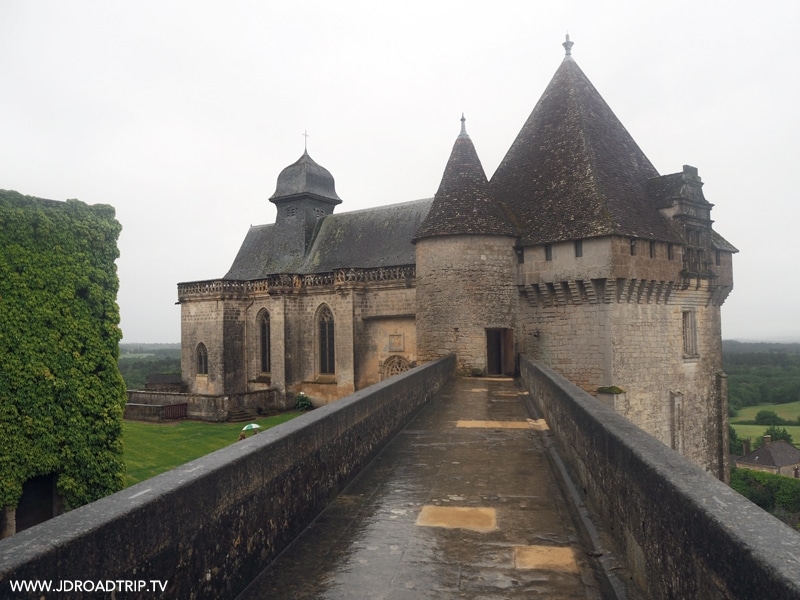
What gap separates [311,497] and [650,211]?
16.2 metres

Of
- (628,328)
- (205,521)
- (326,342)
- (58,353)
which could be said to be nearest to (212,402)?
(326,342)

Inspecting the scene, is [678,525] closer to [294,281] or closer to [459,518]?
[459,518]

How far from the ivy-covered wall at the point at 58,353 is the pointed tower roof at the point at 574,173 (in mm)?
12233

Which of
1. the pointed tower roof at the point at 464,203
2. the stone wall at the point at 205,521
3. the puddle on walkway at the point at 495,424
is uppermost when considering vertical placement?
the pointed tower roof at the point at 464,203

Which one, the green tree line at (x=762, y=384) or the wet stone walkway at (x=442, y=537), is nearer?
the wet stone walkway at (x=442, y=537)

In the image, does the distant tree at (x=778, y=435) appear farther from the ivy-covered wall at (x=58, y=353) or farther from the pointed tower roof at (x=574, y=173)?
the ivy-covered wall at (x=58, y=353)

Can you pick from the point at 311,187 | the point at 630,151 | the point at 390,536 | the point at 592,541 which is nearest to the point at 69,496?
the point at 390,536

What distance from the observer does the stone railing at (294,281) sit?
24562mm

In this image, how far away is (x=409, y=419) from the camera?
958cm

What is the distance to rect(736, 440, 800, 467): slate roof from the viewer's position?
55.7 metres

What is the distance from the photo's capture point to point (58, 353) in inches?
520

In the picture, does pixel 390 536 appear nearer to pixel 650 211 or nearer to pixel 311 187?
pixel 650 211

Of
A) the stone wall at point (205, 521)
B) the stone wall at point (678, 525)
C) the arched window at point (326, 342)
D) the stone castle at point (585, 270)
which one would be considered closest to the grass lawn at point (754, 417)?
the stone castle at point (585, 270)

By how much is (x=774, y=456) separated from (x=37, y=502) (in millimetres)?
62568
